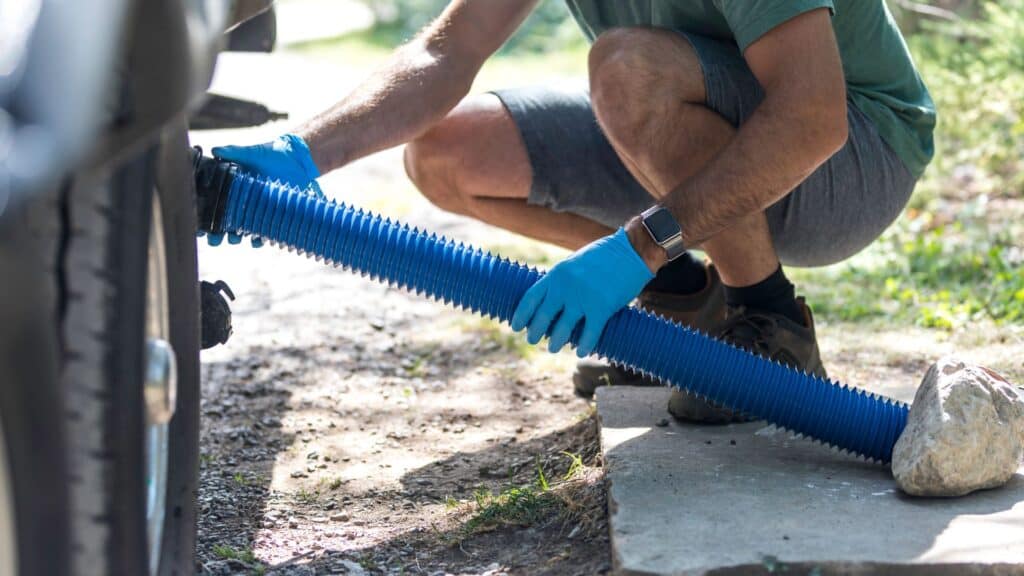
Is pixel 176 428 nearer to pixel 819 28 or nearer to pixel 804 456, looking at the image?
pixel 804 456

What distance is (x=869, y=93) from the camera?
2.74 m

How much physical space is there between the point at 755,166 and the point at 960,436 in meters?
0.63

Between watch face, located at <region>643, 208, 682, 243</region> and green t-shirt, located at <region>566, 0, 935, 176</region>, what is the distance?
502 millimetres

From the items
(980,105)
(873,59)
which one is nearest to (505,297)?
(873,59)

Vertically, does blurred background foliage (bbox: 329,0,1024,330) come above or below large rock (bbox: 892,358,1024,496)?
below

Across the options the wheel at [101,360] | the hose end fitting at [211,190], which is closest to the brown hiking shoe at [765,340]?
the hose end fitting at [211,190]

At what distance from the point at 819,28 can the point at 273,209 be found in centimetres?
110

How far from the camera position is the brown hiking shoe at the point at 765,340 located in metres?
2.56

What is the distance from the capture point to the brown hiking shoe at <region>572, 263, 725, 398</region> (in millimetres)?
3035

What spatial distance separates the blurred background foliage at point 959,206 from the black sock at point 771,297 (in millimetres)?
1067

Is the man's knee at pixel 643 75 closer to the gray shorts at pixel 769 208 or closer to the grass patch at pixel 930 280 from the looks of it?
the gray shorts at pixel 769 208

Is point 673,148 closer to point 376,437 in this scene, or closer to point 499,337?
point 376,437

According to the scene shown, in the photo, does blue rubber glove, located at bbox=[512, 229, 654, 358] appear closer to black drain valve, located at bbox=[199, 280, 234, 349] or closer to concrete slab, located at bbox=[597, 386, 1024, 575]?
concrete slab, located at bbox=[597, 386, 1024, 575]

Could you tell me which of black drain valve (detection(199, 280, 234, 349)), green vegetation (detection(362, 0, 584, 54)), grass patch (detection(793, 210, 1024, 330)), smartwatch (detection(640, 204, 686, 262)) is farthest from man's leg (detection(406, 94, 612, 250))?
green vegetation (detection(362, 0, 584, 54))
